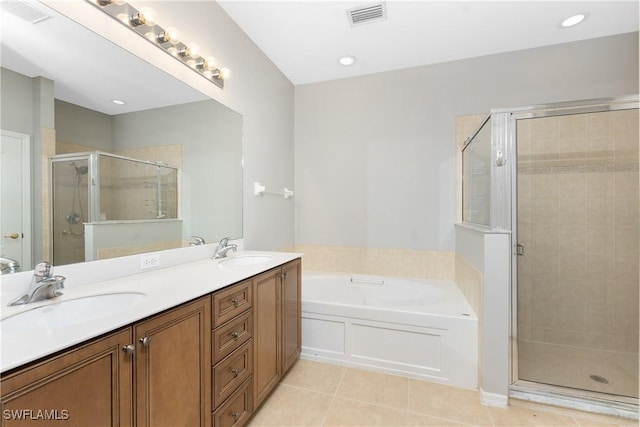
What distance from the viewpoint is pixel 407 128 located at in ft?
9.24

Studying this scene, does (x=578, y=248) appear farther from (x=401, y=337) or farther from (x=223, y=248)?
(x=223, y=248)

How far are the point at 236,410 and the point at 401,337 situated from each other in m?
1.18

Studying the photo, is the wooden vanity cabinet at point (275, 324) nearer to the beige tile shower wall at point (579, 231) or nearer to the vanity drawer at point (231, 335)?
the vanity drawer at point (231, 335)

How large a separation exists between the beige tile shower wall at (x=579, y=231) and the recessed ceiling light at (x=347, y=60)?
5.40 feet

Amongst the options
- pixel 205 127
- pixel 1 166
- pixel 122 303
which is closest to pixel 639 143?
pixel 205 127

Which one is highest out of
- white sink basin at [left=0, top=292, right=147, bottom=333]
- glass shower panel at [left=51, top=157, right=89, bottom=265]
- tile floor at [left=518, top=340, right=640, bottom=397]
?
glass shower panel at [left=51, top=157, right=89, bottom=265]

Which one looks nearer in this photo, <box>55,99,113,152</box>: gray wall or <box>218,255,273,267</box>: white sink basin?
<box>55,99,113,152</box>: gray wall

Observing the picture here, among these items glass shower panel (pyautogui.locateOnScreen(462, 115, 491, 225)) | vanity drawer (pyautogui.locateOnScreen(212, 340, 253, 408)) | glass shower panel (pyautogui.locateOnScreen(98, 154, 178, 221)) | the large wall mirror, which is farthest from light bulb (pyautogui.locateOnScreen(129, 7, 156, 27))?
glass shower panel (pyautogui.locateOnScreen(462, 115, 491, 225))

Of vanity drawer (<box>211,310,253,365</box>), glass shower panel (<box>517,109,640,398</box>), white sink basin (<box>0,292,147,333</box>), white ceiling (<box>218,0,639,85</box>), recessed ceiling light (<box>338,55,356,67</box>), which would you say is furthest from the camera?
recessed ceiling light (<box>338,55,356,67</box>)

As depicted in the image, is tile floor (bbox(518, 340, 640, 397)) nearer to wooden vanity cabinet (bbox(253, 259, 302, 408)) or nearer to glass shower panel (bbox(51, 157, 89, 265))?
wooden vanity cabinet (bbox(253, 259, 302, 408))

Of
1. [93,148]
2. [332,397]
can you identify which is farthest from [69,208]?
[332,397]

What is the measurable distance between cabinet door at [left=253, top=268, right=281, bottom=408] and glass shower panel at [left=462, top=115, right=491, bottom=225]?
1.52 meters

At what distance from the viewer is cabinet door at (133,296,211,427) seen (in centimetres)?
88

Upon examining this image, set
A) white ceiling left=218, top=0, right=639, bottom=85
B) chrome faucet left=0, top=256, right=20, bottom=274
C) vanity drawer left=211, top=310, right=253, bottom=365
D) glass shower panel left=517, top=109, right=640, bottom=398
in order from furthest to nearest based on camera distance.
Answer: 1. white ceiling left=218, top=0, right=639, bottom=85
2. glass shower panel left=517, top=109, right=640, bottom=398
3. vanity drawer left=211, top=310, right=253, bottom=365
4. chrome faucet left=0, top=256, right=20, bottom=274
